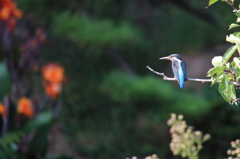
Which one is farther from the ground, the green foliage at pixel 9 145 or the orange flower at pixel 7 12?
the orange flower at pixel 7 12

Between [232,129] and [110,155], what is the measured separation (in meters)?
1.47

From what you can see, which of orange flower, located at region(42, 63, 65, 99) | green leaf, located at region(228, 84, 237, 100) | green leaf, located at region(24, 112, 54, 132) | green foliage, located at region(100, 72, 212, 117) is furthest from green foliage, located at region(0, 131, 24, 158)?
green leaf, located at region(228, 84, 237, 100)

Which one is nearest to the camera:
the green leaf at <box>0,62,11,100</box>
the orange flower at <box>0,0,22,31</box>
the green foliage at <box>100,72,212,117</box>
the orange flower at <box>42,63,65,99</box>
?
the orange flower at <box>0,0,22,31</box>

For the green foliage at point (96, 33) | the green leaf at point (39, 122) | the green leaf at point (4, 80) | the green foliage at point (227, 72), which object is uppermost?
the green foliage at point (96, 33)

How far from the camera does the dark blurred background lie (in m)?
4.18

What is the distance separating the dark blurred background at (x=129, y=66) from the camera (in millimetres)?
4176

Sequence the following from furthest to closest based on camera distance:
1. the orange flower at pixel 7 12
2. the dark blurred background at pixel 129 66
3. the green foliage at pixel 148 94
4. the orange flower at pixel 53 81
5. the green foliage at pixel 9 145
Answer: the dark blurred background at pixel 129 66, the green foliage at pixel 148 94, the orange flower at pixel 53 81, the orange flower at pixel 7 12, the green foliage at pixel 9 145

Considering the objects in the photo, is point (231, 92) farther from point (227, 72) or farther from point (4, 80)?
point (4, 80)

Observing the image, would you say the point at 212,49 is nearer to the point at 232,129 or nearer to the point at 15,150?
the point at 232,129

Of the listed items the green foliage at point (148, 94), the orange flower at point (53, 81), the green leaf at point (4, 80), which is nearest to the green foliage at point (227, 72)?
the orange flower at point (53, 81)

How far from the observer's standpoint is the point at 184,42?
4.53 m

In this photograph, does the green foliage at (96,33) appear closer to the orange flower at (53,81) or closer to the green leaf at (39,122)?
the orange flower at (53,81)

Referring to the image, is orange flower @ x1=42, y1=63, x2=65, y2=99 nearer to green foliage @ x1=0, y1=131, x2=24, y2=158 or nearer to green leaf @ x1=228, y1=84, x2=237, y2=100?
green foliage @ x1=0, y1=131, x2=24, y2=158

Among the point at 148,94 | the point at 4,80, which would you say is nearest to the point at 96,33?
the point at 148,94
